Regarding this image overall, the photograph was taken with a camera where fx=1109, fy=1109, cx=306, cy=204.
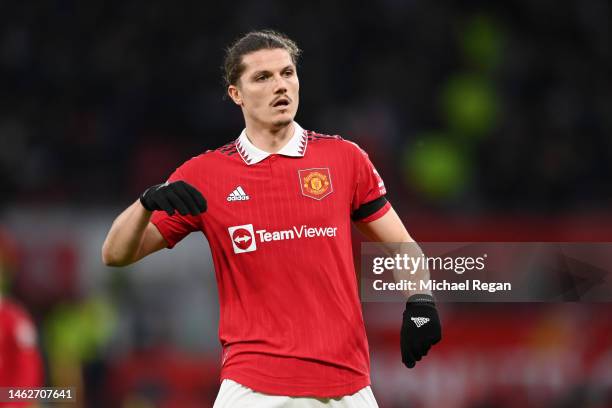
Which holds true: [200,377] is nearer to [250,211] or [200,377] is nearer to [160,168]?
[160,168]

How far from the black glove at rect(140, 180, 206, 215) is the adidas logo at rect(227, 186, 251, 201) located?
0.31 metres

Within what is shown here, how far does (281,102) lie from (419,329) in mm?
931

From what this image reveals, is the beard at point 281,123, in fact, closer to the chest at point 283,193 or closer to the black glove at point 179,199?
the chest at point 283,193

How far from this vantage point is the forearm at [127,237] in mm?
3730

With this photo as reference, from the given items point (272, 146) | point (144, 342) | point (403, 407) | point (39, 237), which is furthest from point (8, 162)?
point (272, 146)

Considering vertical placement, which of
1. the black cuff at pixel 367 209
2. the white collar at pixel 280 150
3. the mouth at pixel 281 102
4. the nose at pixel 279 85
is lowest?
the black cuff at pixel 367 209

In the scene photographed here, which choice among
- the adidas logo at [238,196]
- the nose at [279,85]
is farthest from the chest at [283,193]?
the nose at [279,85]

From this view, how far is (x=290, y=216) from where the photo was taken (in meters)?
3.79

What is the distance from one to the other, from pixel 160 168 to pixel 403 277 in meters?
5.16

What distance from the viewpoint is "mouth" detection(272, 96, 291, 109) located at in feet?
12.8

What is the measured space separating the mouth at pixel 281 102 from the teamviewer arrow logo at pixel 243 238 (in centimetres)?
45

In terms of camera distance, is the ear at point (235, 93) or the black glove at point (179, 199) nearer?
the black glove at point (179, 199)

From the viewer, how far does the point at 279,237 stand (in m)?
3.75

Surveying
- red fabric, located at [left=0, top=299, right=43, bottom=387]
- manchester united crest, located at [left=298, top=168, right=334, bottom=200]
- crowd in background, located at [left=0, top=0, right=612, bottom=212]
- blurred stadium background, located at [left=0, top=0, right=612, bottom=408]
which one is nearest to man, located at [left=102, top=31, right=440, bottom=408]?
manchester united crest, located at [left=298, top=168, right=334, bottom=200]
